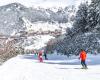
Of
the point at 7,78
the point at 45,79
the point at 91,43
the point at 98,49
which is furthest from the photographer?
the point at 91,43

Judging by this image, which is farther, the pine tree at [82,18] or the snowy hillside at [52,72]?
the pine tree at [82,18]

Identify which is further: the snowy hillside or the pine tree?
the pine tree

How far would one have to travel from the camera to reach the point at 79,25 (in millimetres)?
79562

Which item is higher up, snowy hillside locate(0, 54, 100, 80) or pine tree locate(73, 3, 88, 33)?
pine tree locate(73, 3, 88, 33)

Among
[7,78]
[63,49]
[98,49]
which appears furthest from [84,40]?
[7,78]

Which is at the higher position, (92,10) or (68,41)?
(92,10)

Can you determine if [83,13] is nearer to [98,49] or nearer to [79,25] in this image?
[79,25]

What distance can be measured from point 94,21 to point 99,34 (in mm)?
4828

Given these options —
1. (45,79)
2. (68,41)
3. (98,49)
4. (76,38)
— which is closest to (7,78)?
(45,79)

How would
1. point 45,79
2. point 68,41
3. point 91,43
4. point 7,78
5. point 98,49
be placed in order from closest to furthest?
point 45,79 < point 7,78 < point 98,49 < point 91,43 < point 68,41

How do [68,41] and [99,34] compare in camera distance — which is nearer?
[99,34]

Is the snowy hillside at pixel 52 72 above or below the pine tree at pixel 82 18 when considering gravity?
below

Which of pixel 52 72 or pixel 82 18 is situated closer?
pixel 52 72

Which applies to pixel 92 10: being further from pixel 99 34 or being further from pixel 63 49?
pixel 63 49
